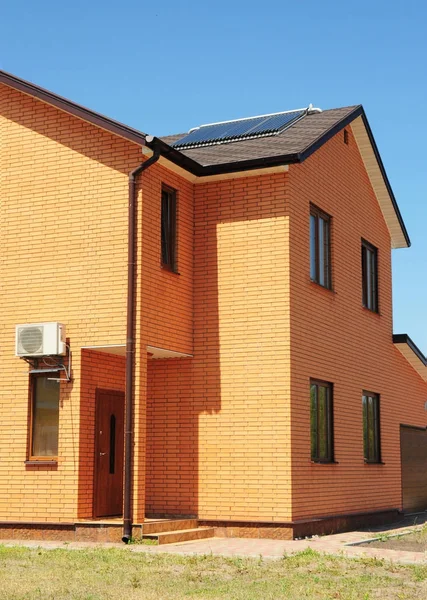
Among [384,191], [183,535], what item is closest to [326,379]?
[183,535]

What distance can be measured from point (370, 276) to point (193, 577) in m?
11.0

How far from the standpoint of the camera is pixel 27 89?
15016 mm

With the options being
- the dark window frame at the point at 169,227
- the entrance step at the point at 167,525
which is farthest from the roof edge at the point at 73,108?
the entrance step at the point at 167,525

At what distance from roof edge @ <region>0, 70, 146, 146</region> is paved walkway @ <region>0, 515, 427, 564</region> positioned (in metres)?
5.88

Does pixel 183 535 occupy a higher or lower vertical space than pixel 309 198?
lower

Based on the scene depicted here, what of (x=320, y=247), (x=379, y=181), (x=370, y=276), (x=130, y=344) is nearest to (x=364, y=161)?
(x=379, y=181)

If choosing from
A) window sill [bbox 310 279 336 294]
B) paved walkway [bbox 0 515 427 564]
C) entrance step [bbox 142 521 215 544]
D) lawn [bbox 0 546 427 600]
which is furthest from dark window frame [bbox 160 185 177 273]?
lawn [bbox 0 546 427 600]

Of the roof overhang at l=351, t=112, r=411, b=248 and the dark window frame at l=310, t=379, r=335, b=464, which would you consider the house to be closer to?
the dark window frame at l=310, t=379, r=335, b=464

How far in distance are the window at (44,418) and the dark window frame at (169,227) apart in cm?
266

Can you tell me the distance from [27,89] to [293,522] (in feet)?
26.7

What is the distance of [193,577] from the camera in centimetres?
981

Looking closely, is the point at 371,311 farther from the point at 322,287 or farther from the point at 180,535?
the point at 180,535

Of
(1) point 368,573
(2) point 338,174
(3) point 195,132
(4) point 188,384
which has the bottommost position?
(1) point 368,573

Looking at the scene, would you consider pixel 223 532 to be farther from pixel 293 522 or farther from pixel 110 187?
pixel 110 187
